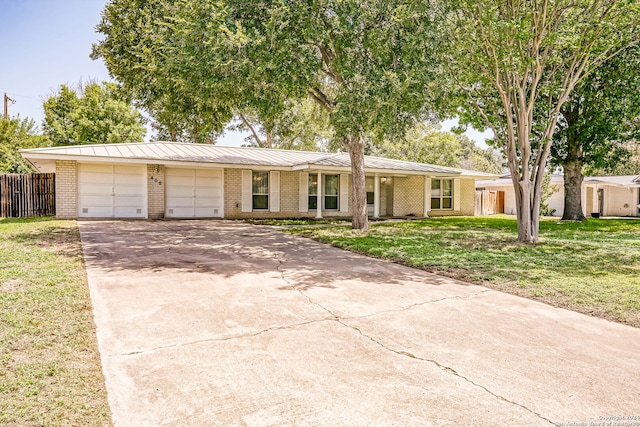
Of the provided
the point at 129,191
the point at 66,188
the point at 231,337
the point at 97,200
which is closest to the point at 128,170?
the point at 129,191

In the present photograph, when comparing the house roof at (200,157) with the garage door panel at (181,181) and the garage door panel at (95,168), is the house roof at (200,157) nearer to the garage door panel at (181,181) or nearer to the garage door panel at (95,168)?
the garage door panel at (95,168)

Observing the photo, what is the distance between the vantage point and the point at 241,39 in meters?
8.93

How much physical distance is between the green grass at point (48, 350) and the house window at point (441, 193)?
19291 mm

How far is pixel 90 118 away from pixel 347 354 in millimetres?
29044

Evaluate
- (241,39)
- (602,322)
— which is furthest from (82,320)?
(241,39)

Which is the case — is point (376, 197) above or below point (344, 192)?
below

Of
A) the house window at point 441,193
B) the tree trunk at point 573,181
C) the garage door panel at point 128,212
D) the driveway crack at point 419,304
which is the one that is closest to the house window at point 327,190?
the house window at point 441,193

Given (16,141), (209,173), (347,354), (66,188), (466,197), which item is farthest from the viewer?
(16,141)

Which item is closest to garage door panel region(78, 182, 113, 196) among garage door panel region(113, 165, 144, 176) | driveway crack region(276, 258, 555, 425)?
garage door panel region(113, 165, 144, 176)

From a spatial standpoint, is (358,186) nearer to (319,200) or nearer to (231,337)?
(319,200)

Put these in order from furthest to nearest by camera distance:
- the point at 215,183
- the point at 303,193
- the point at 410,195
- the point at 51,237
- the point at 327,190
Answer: the point at 410,195
the point at 327,190
the point at 303,193
the point at 215,183
the point at 51,237

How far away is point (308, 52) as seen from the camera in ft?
33.2

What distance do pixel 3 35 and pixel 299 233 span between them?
29.1 feet

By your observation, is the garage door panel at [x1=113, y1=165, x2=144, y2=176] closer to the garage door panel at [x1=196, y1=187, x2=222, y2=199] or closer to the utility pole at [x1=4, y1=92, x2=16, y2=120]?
the garage door panel at [x1=196, y1=187, x2=222, y2=199]
